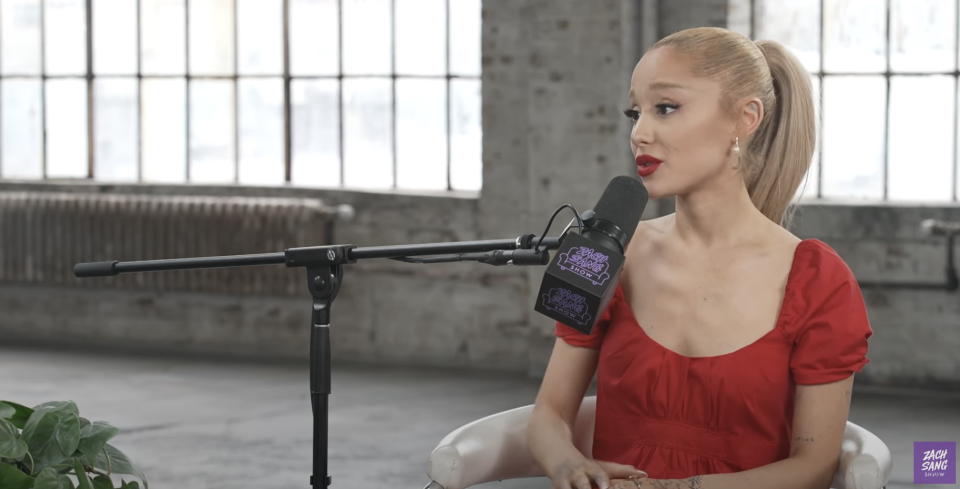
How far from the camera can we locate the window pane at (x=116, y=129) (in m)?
6.98

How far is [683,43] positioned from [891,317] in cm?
399

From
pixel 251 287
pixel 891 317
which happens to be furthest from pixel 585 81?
pixel 251 287

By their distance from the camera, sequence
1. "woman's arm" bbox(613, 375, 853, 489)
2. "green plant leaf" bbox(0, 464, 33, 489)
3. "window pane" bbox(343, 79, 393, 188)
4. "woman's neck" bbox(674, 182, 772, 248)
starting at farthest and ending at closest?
"window pane" bbox(343, 79, 393, 188) < "woman's neck" bbox(674, 182, 772, 248) < "woman's arm" bbox(613, 375, 853, 489) < "green plant leaf" bbox(0, 464, 33, 489)

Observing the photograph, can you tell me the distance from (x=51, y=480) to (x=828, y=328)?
1.27m

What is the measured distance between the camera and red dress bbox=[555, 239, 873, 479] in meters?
1.89

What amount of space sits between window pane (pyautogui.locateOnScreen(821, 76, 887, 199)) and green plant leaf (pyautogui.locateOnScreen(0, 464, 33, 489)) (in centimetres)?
482

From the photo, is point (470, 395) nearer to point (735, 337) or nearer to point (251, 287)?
point (251, 287)

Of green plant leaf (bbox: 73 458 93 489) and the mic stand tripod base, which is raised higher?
the mic stand tripod base

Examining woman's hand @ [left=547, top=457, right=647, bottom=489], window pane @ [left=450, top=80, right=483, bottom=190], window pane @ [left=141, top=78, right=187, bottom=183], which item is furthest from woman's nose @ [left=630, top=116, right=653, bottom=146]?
window pane @ [left=141, top=78, right=187, bottom=183]

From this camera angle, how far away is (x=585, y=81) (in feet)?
18.4

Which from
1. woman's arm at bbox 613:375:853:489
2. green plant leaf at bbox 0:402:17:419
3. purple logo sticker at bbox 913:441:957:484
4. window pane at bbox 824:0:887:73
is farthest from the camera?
window pane at bbox 824:0:887:73

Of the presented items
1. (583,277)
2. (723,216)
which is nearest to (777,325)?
(723,216)

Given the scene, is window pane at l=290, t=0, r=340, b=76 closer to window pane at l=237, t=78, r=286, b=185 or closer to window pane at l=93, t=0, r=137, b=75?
window pane at l=237, t=78, r=286, b=185

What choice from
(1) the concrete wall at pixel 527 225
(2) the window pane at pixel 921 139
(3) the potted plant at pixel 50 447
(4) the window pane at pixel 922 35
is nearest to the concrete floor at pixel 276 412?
(1) the concrete wall at pixel 527 225
